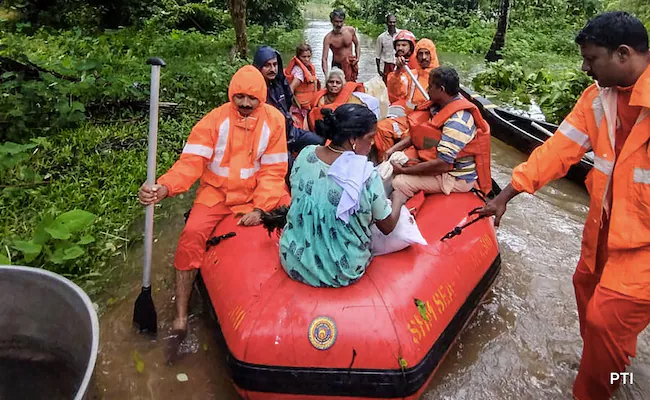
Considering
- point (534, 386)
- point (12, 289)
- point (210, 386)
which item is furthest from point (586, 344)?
point (12, 289)

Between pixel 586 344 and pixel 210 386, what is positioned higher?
pixel 586 344

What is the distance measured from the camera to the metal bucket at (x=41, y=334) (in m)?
2.05

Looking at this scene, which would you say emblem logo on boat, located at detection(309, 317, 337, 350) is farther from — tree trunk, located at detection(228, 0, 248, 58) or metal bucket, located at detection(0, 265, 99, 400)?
tree trunk, located at detection(228, 0, 248, 58)

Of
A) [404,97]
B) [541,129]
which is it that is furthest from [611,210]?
[541,129]

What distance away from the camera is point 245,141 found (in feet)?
11.7

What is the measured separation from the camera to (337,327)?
2500 mm

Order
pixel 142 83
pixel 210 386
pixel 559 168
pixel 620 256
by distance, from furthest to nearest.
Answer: pixel 142 83, pixel 210 386, pixel 559 168, pixel 620 256

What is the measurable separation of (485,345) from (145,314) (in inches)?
90.3

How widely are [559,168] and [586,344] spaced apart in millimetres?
906

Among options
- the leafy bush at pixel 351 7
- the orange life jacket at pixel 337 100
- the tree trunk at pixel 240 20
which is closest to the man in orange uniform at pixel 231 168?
the orange life jacket at pixel 337 100

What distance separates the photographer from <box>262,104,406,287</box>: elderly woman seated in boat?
2465 millimetres

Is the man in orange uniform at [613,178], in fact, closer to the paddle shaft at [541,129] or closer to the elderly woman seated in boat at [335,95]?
the elderly woman seated in boat at [335,95]

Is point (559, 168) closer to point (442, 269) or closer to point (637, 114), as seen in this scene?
point (637, 114)

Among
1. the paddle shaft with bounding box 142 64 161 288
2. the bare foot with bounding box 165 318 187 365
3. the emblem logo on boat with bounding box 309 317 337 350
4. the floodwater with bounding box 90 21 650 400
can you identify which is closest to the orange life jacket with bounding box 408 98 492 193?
the floodwater with bounding box 90 21 650 400
